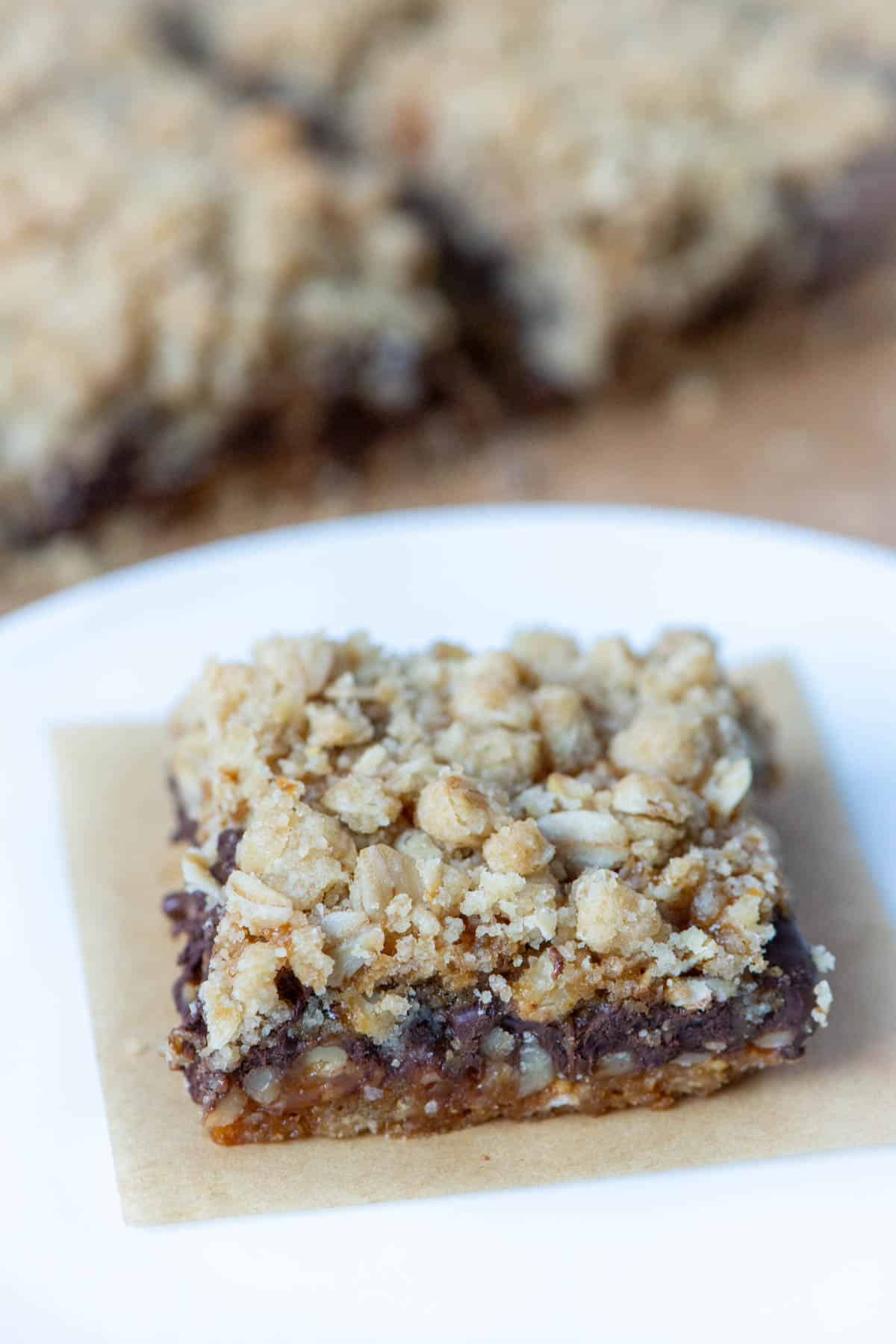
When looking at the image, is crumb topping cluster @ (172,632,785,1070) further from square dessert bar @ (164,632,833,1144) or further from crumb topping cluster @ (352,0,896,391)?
crumb topping cluster @ (352,0,896,391)

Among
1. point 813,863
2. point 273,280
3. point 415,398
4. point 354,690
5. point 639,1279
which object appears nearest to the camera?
point 639,1279

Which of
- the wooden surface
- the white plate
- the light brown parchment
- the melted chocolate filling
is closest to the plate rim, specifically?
the white plate

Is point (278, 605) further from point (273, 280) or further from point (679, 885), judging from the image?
point (273, 280)

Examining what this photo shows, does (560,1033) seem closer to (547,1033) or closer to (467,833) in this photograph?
(547,1033)

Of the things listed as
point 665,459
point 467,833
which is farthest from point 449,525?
point 665,459

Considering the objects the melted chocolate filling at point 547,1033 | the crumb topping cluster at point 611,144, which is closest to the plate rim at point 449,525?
the melted chocolate filling at point 547,1033

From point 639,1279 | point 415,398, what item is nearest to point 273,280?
point 415,398

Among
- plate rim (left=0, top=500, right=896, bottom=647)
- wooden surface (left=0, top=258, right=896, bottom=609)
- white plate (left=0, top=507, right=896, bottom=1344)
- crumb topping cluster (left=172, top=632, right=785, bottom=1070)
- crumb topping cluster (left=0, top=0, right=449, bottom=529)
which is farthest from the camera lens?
wooden surface (left=0, top=258, right=896, bottom=609)
